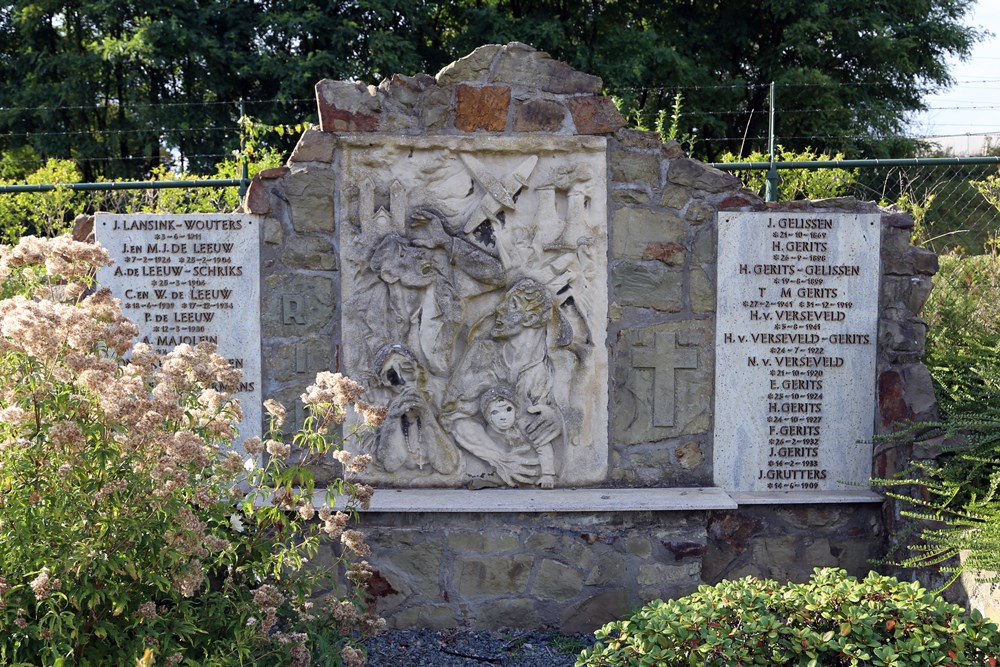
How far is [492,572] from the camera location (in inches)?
179

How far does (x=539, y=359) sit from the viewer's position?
4.73 metres

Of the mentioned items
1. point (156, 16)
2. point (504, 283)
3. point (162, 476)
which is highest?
point (156, 16)

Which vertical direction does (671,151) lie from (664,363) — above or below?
above

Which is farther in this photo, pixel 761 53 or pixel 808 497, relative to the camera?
pixel 761 53

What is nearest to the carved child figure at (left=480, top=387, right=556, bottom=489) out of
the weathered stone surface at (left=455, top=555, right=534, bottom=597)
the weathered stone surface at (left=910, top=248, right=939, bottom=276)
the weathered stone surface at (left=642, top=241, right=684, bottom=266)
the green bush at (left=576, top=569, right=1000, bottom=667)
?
the weathered stone surface at (left=455, top=555, right=534, bottom=597)

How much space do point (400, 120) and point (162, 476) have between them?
2.53 metres

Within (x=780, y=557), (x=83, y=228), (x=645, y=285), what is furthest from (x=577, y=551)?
(x=83, y=228)

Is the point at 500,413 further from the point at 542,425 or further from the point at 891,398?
the point at 891,398

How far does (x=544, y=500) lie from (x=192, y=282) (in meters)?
1.95

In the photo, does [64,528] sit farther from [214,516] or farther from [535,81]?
[535,81]

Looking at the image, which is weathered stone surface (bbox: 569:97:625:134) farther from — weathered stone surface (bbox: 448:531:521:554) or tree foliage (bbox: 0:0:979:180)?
tree foliage (bbox: 0:0:979:180)

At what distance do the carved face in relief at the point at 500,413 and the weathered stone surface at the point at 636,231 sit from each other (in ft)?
2.88

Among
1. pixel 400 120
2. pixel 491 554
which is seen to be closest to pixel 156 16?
pixel 400 120

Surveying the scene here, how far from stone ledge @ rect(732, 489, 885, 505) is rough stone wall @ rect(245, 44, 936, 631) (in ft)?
0.21
